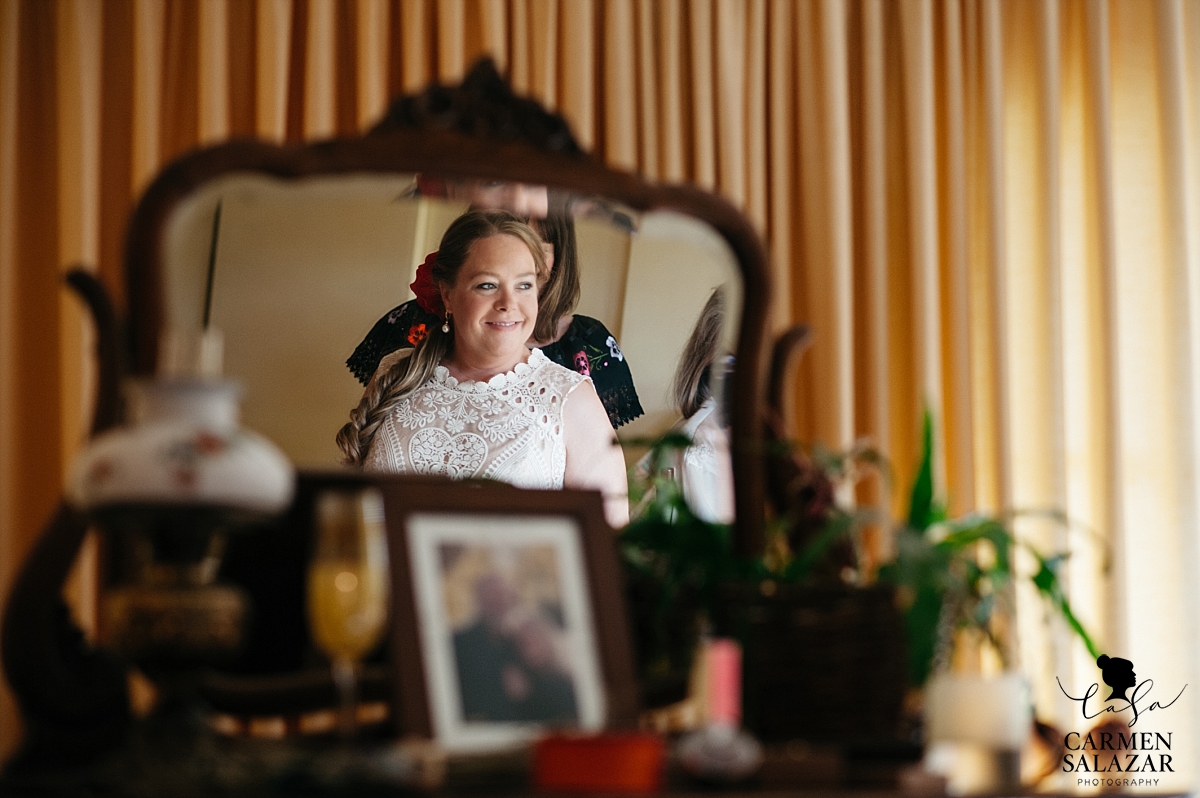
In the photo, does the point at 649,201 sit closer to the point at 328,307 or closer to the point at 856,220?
the point at 328,307

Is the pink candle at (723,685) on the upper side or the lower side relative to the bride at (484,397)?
lower

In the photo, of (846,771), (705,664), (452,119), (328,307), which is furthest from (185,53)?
(846,771)

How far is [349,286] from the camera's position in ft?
5.24

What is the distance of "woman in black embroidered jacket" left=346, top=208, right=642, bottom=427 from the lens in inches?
61.5

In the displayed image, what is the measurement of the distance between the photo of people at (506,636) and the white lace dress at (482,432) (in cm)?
41

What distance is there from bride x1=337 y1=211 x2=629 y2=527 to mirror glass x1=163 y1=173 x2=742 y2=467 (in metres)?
0.04

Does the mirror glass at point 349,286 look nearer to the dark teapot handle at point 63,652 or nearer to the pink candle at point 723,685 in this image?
the dark teapot handle at point 63,652

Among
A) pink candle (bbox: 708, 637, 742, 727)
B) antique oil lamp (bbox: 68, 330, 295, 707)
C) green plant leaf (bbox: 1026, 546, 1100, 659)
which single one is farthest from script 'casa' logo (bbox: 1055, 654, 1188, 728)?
antique oil lamp (bbox: 68, 330, 295, 707)

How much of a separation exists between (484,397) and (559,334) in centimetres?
12

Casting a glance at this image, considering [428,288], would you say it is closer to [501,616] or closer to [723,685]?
[501,616]

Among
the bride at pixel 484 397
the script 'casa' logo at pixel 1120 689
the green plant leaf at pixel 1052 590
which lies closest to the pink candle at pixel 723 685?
the green plant leaf at pixel 1052 590

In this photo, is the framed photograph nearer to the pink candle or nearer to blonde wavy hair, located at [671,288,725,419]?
the pink candle

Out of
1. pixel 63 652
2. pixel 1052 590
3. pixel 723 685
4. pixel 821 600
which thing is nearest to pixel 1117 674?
pixel 1052 590

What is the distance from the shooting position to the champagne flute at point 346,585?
1.03 m
